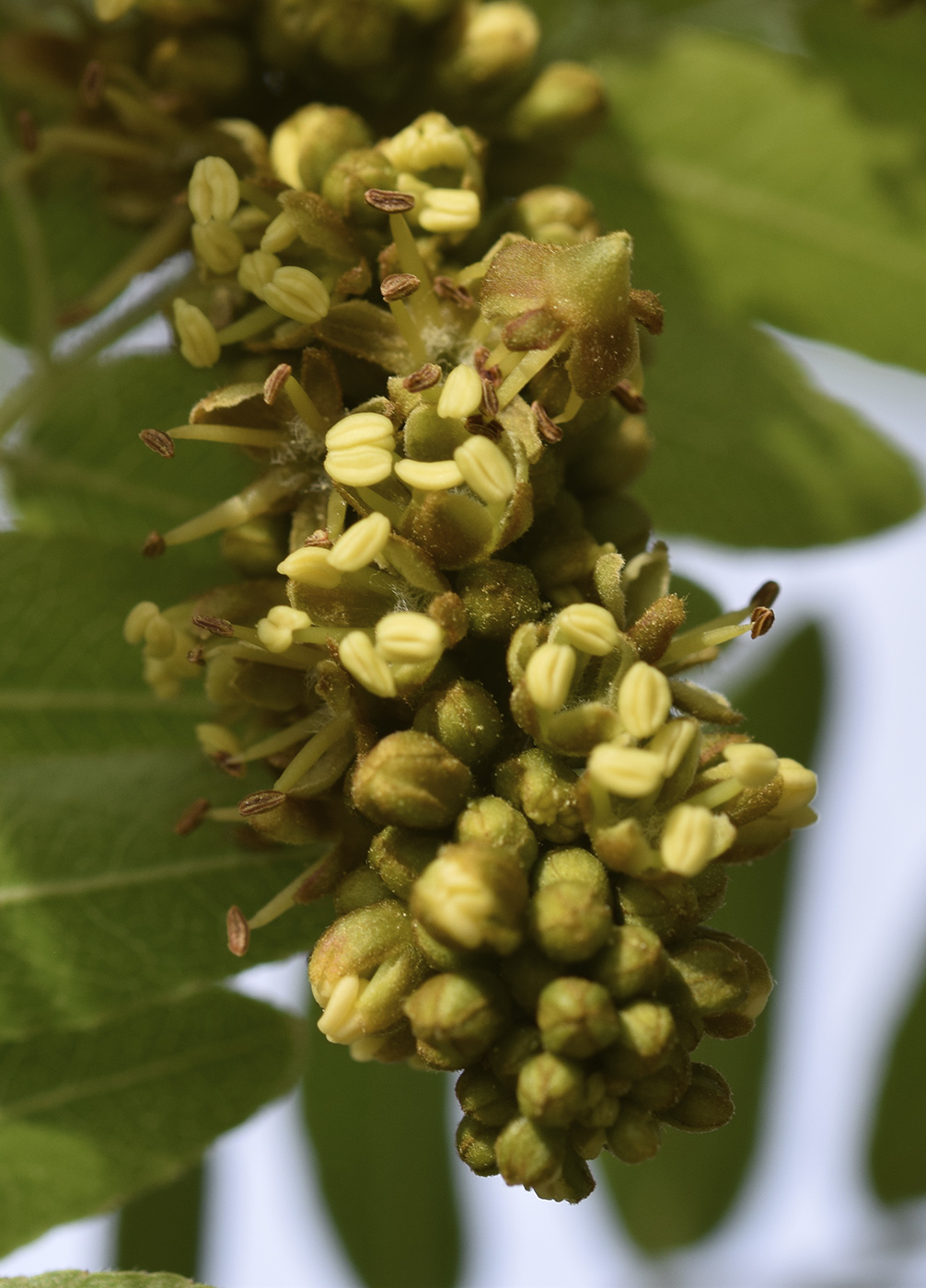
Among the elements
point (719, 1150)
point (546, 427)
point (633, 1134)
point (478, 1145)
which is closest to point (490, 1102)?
point (478, 1145)

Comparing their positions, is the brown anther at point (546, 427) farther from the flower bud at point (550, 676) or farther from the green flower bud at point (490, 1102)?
the green flower bud at point (490, 1102)

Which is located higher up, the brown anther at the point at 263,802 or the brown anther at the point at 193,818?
the brown anther at the point at 263,802

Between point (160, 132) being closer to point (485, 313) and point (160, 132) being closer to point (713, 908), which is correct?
point (485, 313)

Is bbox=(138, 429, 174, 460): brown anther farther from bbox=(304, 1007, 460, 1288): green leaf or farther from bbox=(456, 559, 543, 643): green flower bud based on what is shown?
bbox=(304, 1007, 460, 1288): green leaf

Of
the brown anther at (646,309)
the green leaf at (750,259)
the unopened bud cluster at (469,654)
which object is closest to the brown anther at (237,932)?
the unopened bud cluster at (469,654)

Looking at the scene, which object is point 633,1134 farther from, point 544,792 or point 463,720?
point 463,720

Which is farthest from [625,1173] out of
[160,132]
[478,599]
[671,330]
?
[160,132]
